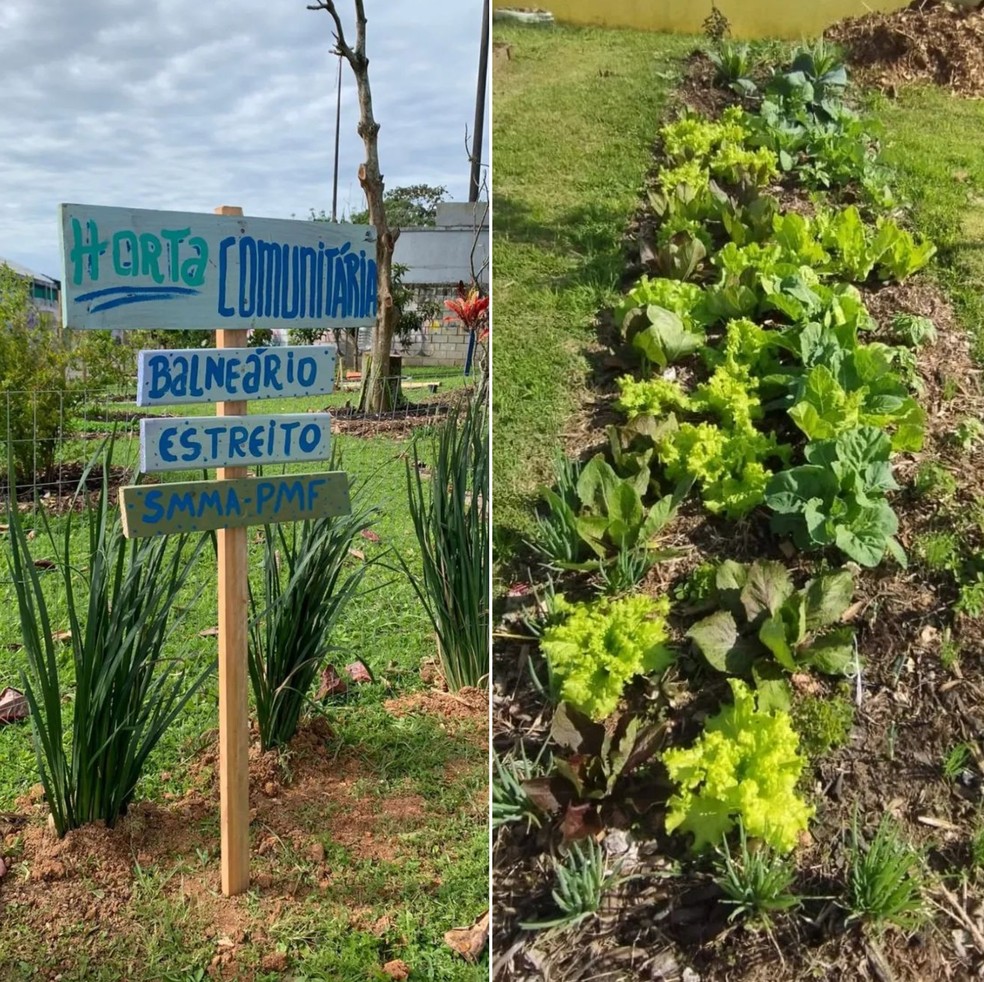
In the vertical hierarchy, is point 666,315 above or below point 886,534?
above

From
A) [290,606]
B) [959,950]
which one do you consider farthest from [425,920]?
[959,950]

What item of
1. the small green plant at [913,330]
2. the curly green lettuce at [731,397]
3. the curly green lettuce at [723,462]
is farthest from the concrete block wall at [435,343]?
the curly green lettuce at [723,462]

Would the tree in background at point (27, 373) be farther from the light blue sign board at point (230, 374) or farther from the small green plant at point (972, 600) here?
the small green plant at point (972, 600)

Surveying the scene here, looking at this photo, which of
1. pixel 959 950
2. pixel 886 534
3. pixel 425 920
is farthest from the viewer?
pixel 886 534

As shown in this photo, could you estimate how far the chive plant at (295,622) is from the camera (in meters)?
2.29

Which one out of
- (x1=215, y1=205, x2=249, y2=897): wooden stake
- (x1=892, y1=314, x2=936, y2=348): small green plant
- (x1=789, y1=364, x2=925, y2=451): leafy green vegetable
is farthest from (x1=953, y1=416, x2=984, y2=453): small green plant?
(x1=215, y1=205, x2=249, y2=897): wooden stake

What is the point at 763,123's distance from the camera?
4211mm

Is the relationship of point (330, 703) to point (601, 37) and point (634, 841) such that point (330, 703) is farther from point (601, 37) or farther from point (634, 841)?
point (601, 37)

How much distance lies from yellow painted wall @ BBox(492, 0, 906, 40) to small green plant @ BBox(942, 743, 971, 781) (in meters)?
2.25

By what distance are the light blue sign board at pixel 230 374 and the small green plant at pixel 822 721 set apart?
1.21 metres

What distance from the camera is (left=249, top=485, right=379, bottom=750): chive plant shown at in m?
2.29

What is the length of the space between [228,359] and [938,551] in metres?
1.78

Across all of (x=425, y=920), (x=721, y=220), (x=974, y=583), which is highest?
(x=721, y=220)

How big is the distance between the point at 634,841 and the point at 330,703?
4.01ft
